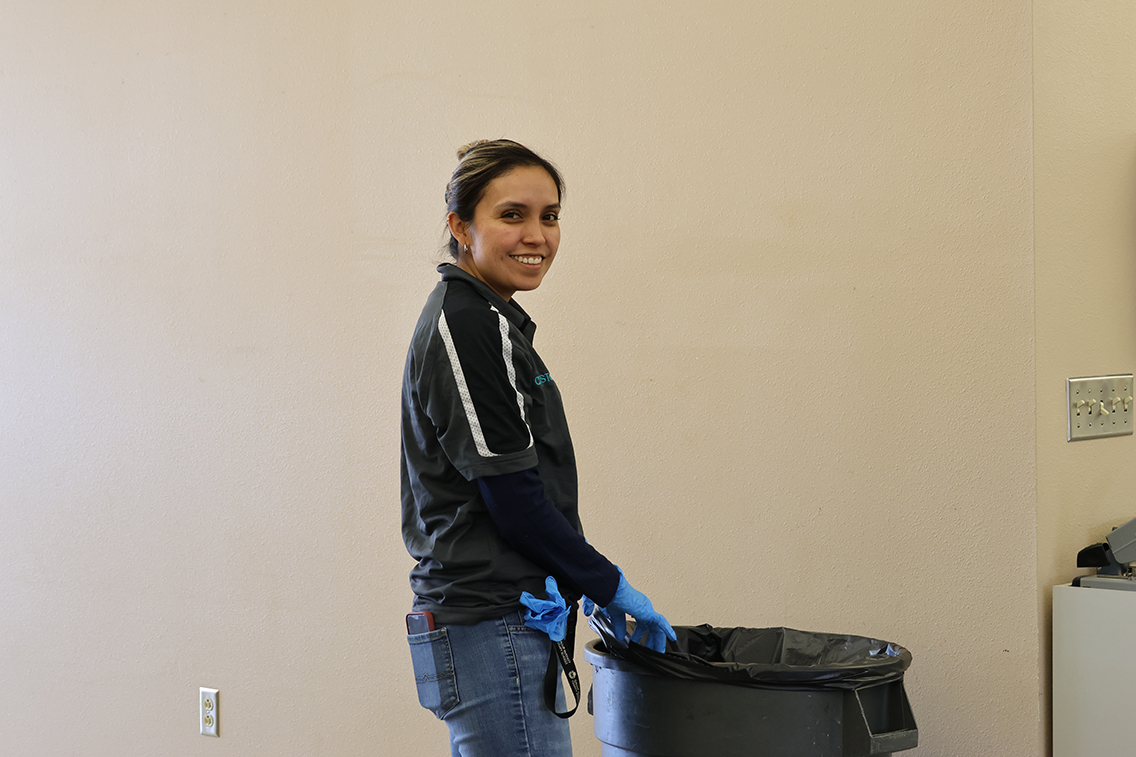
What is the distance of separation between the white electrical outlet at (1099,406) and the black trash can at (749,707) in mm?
570

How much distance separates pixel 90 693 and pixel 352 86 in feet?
5.75

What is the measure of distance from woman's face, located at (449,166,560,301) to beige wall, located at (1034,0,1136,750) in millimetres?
883

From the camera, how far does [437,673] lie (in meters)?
1.32

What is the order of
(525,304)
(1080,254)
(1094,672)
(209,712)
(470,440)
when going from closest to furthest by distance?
(470,440), (1094,672), (1080,254), (525,304), (209,712)

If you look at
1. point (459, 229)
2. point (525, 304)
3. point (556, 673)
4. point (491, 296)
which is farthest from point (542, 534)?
point (525, 304)

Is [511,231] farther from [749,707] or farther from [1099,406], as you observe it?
[1099,406]

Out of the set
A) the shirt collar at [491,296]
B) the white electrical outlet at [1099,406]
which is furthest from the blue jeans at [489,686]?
the white electrical outlet at [1099,406]

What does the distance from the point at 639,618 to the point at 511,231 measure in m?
0.57

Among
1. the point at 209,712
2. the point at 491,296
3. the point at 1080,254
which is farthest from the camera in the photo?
the point at 209,712

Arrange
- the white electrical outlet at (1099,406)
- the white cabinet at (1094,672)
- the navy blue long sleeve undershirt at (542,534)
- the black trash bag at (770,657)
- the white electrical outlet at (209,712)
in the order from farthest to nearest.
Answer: the white electrical outlet at (209,712)
the white electrical outlet at (1099,406)
the white cabinet at (1094,672)
the black trash bag at (770,657)
the navy blue long sleeve undershirt at (542,534)

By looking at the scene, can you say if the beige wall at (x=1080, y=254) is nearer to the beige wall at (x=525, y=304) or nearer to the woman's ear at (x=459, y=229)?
the beige wall at (x=525, y=304)

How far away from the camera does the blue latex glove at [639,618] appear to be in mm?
1383

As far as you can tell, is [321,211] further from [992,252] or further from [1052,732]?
[1052,732]

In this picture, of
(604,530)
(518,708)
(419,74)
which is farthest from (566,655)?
(419,74)
